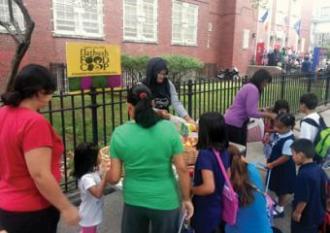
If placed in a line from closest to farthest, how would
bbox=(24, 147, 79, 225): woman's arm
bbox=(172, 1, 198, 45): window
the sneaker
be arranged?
bbox=(24, 147, 79, 225): woman's arm < the sneaker < bbox=(172, 1, 198, 45): window

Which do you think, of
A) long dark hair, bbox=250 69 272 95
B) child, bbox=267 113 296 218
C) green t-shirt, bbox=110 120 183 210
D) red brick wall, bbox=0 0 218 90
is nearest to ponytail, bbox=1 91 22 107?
green t-shirt, bbox=110 120 183 210

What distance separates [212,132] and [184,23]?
2005 centimetres

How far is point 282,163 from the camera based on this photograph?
384 centimetres

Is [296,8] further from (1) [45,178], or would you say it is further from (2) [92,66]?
(1) [45,178]

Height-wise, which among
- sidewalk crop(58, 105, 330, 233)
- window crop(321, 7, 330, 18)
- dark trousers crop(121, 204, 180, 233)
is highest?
window crop(321, 7, 330, 18)

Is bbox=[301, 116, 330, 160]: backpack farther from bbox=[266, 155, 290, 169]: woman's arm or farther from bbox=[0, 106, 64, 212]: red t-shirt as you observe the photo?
bbox=[0, 106, 64, 212]: red t-shirt

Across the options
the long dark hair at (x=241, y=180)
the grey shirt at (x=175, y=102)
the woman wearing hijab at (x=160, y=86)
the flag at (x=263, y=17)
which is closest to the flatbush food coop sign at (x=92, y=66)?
the woman wearing hijab at (x=160, y=86)

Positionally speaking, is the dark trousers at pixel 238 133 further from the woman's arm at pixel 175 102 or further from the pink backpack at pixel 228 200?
the pink backpack at pixel 228 200

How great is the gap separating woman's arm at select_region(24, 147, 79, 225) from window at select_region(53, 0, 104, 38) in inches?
546

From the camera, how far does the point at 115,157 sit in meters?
2.36

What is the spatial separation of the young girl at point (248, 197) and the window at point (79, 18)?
13686mm

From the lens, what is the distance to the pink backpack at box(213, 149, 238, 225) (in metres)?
2.53

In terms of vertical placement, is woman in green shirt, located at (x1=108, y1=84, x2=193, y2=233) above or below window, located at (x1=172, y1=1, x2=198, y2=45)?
below

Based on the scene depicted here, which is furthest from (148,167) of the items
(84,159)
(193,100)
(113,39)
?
(113,39)
